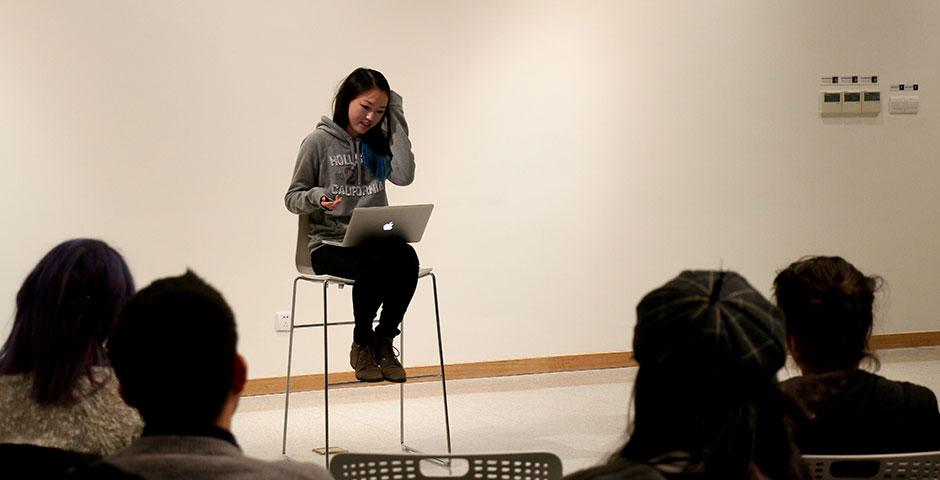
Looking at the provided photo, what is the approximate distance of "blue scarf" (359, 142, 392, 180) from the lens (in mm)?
4223

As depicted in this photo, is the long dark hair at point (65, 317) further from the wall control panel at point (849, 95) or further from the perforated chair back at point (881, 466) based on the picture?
the wall control panel at point (849, 95)

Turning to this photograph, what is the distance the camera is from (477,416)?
4.82 meters

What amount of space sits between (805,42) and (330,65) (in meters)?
2.65

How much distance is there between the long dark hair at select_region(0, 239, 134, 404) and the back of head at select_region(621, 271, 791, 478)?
1093mm

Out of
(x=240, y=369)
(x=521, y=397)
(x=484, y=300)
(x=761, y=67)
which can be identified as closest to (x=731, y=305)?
(x=240, y=369)

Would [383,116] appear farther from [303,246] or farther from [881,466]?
[881,466]

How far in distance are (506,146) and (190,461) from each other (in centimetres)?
454

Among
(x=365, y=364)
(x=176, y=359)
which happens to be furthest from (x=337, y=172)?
(x=176, y=359)

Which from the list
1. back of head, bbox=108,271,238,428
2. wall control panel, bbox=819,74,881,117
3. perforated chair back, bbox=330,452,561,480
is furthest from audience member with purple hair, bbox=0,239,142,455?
wall control panel, bbox=819,74,881,117

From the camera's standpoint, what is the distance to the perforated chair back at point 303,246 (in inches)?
165

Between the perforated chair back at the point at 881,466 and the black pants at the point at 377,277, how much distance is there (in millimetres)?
2343

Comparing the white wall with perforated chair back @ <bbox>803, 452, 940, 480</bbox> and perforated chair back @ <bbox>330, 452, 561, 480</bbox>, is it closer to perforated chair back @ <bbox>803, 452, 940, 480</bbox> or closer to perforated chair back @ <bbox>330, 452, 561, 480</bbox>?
perforated chair back @ <bbox>330, 452, 561, 480</bbox>

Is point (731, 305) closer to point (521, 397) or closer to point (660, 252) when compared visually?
point (521, 397)

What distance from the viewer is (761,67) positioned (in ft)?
20.2
